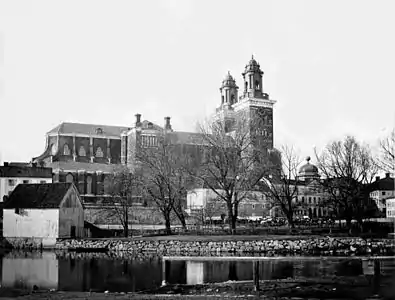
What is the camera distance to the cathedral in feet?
263

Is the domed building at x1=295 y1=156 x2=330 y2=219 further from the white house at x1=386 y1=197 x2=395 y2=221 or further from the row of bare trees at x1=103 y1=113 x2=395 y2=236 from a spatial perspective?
the row of bare trees at x1=103 y1=113 x2=395 y2=236

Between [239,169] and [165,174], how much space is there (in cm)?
622

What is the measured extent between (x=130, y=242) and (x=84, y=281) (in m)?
19.4

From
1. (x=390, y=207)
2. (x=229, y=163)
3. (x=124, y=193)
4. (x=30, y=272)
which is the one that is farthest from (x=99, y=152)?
(x=30, y=272)

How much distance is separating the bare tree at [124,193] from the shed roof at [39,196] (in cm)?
587

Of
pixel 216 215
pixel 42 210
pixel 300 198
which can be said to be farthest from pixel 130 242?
pixel 300 198

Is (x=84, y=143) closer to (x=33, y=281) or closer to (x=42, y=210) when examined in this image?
(x=42, y=210)

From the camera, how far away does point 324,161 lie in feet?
173

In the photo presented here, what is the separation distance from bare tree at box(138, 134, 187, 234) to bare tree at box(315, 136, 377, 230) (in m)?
13.2

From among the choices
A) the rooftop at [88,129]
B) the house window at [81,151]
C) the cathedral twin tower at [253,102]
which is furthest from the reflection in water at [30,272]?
the cathedral twin tower at [253,102]

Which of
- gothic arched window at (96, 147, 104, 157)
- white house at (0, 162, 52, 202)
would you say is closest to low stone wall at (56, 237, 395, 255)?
white house at (0, 162, 52, 202)

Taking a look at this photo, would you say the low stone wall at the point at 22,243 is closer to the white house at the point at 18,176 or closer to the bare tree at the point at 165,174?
the bare tree at the point at 165,174

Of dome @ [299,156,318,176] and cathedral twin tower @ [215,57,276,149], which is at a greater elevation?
cathedral twin tower @ [215,57,276,149]

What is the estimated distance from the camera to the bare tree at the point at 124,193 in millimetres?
52628
